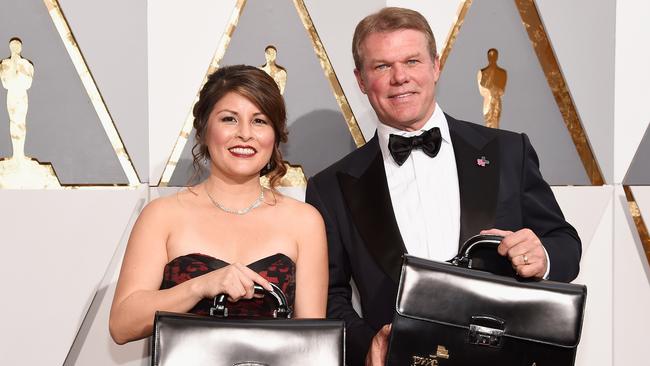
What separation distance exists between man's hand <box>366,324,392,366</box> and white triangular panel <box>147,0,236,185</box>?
4.63 ft

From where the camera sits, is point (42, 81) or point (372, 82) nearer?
point (372, 82)

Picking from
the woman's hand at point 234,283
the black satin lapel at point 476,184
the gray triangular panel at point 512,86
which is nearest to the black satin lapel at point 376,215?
the black satin lapel at point 476,184

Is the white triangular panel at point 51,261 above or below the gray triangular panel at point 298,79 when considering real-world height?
below

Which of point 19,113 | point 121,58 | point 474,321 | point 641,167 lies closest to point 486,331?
point 474,321

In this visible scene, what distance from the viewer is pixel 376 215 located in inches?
108

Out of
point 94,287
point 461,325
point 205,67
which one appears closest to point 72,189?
point 94,287

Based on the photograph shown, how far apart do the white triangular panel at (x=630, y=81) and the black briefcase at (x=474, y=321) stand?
4.87 ft

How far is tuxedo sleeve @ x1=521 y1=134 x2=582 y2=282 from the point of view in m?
2.63

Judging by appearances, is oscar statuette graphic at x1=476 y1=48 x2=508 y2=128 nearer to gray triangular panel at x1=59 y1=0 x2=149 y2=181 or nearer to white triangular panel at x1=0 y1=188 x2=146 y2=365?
gray triangular panel at x1=59 y1=0 x2=149 y2=181

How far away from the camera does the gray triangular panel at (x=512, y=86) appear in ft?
11.5

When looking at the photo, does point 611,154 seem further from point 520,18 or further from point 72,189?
point 72,189

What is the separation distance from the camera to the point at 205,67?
3365 mm

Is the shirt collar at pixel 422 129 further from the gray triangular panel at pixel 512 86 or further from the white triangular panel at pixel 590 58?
the white triangular panel at pixel 590 58

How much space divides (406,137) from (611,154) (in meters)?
1.15
